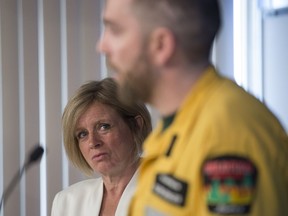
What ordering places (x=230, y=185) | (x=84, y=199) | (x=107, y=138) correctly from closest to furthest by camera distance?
(x=230, y=185)
(x=107, y=138)
(x=84, y=199)

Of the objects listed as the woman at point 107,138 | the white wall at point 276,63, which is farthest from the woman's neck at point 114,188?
the white wall at point 276,63

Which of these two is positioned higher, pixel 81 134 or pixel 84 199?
pixel 81 134

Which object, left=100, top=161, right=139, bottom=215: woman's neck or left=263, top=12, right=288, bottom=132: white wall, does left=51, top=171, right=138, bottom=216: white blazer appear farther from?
left=263, top=12, right=288, bottom=132: white wall

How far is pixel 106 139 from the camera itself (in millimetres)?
1866

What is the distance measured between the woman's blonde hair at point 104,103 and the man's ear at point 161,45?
1.10 meters

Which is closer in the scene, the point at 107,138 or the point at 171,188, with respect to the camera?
the point at 171,188

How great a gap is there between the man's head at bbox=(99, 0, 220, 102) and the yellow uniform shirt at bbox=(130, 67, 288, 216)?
0.05m

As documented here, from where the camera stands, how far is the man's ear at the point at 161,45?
2.54 ft

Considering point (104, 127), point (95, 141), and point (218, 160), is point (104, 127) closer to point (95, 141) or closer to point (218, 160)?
point (95, 141)

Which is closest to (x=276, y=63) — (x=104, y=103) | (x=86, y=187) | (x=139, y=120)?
(x=139, y=120)

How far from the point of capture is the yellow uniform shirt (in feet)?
2.23

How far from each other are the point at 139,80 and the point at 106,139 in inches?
42.1

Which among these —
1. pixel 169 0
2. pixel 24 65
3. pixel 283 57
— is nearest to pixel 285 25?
pixel 283 57

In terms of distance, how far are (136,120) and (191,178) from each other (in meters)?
1.24
